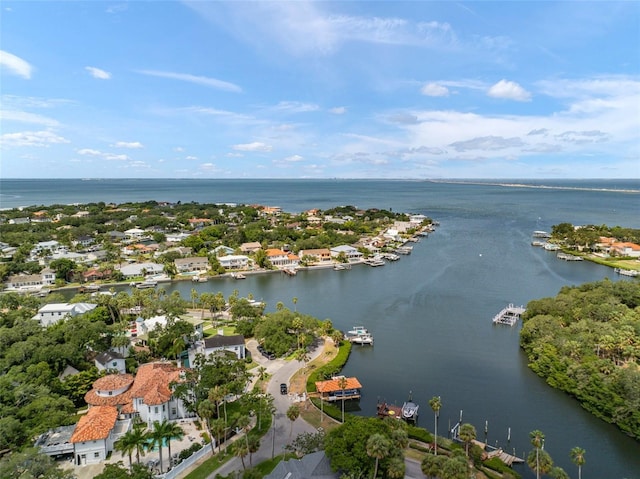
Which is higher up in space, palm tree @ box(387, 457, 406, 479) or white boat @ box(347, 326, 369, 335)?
palm tree @ box(387, 457, 406, 479)

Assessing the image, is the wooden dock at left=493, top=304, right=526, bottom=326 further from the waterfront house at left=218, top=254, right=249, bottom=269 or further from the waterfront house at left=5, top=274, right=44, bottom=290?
the waterfront house at left=5, top=274, right=44, bottom=290

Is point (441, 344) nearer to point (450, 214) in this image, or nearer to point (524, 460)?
point (524, 460)

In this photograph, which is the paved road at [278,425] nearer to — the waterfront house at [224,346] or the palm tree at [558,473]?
the waterfront house at [224,346]

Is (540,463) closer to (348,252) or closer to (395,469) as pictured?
(395,469)

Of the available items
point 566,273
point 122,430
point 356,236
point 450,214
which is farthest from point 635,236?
point 122,430

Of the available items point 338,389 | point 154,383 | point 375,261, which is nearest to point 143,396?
point 154,383

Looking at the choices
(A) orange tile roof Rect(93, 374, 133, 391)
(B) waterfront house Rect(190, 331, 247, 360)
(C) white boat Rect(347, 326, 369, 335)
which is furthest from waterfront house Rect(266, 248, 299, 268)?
(A) orange tile roof Rect(93, 374, 133, 391)
